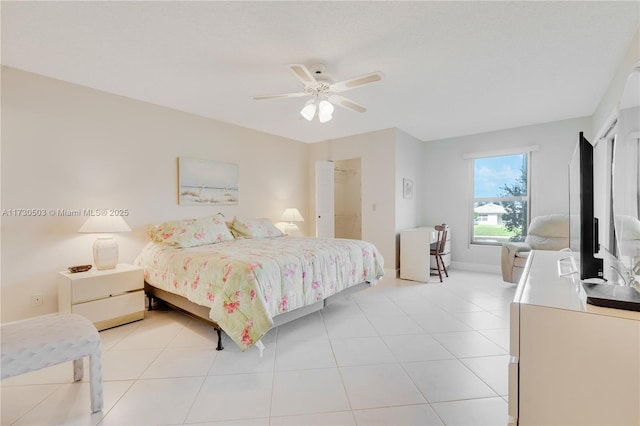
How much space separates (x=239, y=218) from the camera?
4160 millimetres

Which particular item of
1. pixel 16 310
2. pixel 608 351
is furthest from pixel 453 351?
pixel 16 310

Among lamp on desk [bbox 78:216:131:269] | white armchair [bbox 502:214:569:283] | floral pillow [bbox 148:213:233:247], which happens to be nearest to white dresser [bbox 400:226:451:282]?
white armchair [bbox 502:214:569:283]

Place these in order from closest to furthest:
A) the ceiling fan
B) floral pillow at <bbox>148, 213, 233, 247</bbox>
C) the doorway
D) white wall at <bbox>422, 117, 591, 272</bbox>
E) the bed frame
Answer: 1. the ceiling fan
2. the bed frame
3. floral pillow at <bbox>148, 213, 233, 247</bbox>
4. white wall at <bbox>422, 117, 591, 272</bbox>
5. the doorway

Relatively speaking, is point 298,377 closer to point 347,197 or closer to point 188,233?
Answer: point 188,233

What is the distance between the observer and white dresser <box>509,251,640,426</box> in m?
0.86

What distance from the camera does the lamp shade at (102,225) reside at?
2.74 meters

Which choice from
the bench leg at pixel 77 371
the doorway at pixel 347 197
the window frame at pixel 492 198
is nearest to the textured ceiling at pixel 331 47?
the window frame at pixel 492 198

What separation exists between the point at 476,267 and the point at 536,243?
3.72ft

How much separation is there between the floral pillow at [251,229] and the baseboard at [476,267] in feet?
11.2

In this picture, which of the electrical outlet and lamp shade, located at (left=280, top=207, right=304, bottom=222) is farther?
lamp shade, located at (left=280, top=207, right=304, bottom=222)

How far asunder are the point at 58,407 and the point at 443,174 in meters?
5.76

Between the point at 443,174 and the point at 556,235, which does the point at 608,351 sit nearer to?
the point at 556,235

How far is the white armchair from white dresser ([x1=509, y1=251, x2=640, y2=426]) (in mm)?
3272

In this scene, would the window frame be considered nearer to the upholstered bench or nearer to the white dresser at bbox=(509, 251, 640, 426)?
the white dresser at bbox=(509, 251, 640, 426)
